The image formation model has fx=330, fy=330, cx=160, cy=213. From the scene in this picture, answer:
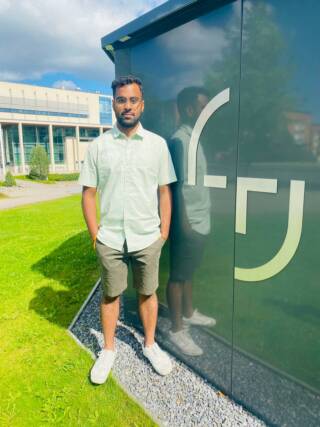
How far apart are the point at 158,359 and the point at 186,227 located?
3.97ft

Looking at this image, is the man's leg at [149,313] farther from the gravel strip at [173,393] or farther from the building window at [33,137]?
the building window at [33,137]

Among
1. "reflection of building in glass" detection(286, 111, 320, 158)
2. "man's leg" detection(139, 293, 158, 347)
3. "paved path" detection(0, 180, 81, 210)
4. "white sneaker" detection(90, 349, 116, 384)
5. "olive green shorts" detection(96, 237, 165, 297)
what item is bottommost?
"paved path" detection(0, 180, 81, 210)

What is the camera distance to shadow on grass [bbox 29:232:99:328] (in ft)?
13.5

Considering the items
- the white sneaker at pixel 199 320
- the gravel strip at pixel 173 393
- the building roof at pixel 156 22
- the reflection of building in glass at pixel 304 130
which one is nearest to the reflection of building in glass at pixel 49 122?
the building roof at pixel 156 22

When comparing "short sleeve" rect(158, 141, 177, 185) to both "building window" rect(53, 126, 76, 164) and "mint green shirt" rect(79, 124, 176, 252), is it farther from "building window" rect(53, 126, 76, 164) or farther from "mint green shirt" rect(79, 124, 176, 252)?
"building window" rect(53, 126, 76, 164)

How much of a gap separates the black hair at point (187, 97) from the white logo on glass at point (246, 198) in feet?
0.40

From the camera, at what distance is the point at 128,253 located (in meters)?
2.74

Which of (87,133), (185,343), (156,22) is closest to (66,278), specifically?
(185,343)

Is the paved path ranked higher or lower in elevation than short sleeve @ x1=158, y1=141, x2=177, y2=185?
lower

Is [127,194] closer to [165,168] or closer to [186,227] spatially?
[165,168]

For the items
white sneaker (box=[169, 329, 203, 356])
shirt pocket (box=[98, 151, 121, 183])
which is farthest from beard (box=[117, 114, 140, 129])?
white sneaker (box=[169, 329, 203, 356])

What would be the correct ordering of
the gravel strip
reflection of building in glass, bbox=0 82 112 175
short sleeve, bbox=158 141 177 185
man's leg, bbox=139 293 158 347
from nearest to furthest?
the gravel strip, short sleeve, bbox=158 141 177 185, man's leg, bbox=139 293 158 347, reflection of building in glass, bbox=0 82 112 175

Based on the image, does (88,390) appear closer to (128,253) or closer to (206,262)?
(128,253)

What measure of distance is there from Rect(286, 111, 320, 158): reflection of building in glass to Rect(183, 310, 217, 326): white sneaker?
153cm
